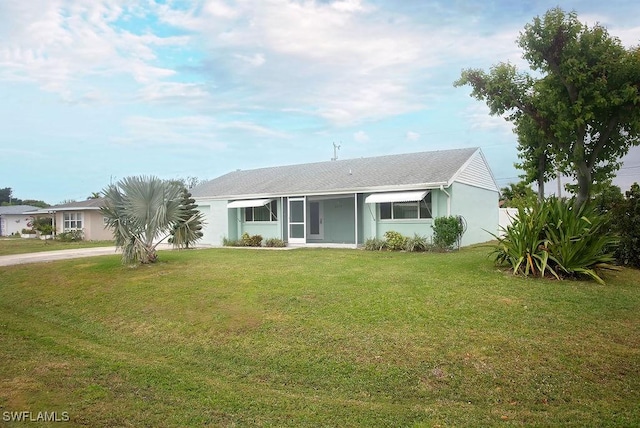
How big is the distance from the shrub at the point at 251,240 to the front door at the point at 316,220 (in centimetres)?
274

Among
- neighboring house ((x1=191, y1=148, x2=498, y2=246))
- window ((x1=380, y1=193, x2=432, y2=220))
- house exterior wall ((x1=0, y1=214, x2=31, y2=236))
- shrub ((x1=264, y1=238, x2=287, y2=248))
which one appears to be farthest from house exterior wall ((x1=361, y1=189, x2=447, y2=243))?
house exterior wall ((x1=0, y1=214, x2=31, y2=236))

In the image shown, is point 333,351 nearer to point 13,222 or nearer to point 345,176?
point 345,176

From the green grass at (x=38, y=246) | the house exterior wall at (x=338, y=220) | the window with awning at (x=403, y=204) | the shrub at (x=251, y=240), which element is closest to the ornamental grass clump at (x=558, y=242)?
the window with awning at (x=403, y=204)

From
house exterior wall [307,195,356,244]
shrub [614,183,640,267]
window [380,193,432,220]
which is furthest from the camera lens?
house exterior wall [307,195,356,244]

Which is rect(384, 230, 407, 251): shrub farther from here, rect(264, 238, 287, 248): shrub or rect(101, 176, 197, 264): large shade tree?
rect(101, 176, 197, 264): large shade tree

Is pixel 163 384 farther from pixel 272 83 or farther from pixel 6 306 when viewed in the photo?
pixel 272 83

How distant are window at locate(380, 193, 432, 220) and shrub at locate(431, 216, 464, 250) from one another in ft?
4.35

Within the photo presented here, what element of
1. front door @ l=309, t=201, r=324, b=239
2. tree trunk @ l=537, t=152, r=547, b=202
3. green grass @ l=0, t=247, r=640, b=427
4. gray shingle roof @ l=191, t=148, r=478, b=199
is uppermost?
gray shingle roof @ l=191, t=148, r=478, b=199

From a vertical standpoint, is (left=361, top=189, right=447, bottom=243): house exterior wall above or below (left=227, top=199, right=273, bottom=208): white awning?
below

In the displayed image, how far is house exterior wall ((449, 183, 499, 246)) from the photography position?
64.5ft

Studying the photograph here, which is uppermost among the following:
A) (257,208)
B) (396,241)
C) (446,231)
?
(257,208)

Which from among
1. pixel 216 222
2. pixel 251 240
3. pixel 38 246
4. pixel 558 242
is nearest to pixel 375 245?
pixel 251 240

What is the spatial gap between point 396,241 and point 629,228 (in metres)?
8.30

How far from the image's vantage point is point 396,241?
1873 centimetres
